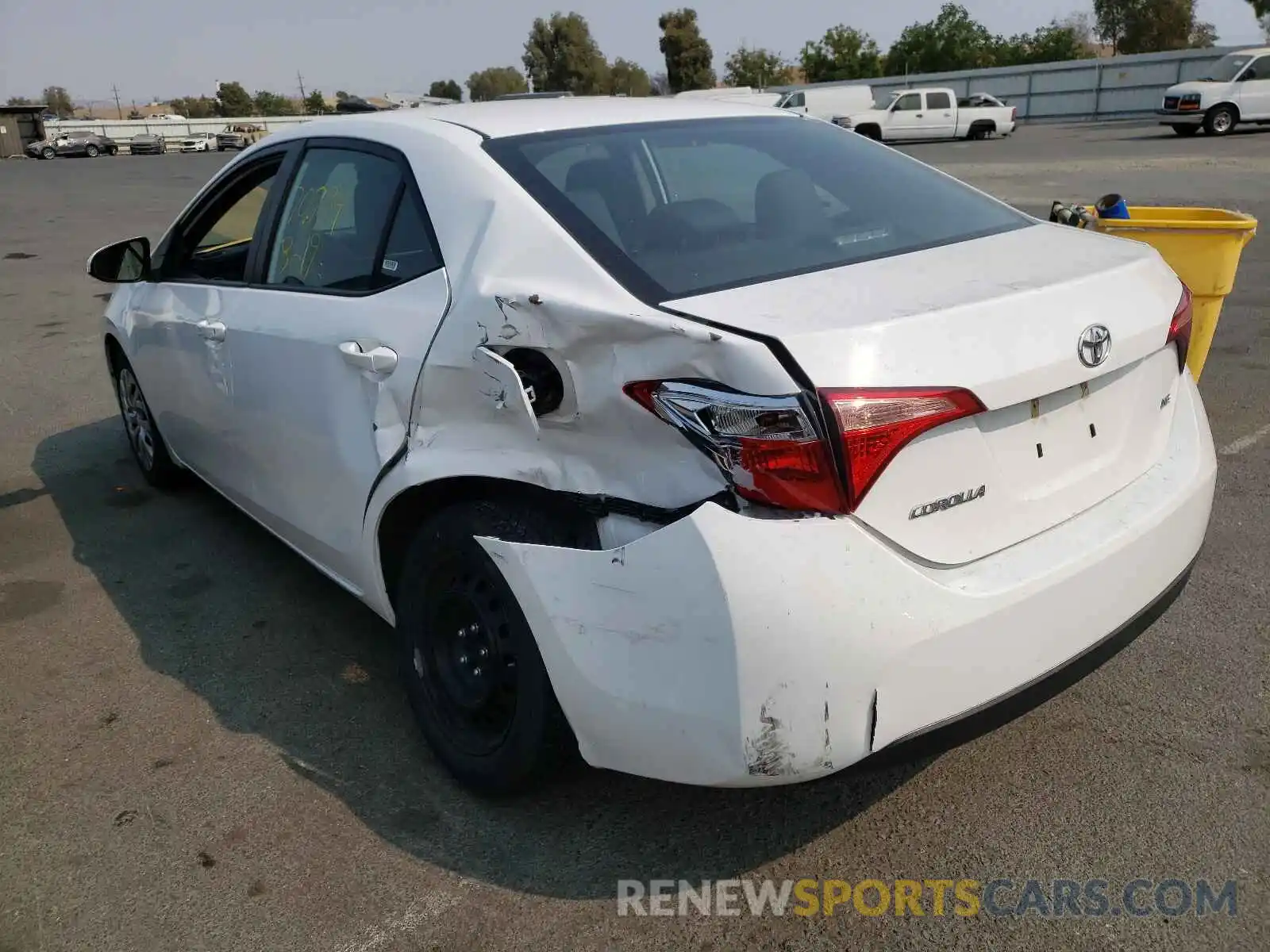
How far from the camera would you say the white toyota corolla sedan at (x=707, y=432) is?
1.95m

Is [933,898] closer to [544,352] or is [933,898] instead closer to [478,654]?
[478,654]

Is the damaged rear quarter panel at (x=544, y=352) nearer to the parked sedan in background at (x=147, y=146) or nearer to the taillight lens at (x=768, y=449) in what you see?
the taillight lens at (x=768, y=449)

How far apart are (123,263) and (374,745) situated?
2621mm

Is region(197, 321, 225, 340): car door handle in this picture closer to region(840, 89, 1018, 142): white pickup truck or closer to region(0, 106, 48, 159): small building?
region(840, 89, 1018, 142): white pickup truck

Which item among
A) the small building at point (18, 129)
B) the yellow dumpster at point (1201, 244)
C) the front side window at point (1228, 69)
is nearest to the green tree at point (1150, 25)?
the front side window at point (1228, 69)

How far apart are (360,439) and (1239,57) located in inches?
1234

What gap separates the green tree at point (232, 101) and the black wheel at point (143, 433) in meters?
120

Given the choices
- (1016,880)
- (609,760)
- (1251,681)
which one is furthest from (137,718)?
(1251,681)

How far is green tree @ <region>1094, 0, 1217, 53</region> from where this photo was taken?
6562 centimetres

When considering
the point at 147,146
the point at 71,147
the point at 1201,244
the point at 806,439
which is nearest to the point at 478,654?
the point at 806,439

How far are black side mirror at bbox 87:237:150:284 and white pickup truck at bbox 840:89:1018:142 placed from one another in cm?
3249

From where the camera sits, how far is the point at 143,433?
5.02 m

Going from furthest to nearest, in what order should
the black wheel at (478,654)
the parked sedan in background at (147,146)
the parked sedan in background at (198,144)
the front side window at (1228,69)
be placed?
1. the parked sedan in background at (198,144)
2. the parked sedan in background at (147,146)
3. the front side window at (1228,69)
4. the black wheel at (478,654)

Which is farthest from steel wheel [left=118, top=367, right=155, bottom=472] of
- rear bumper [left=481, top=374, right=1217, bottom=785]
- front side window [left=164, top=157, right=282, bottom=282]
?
rear bumper [left=481, top=374, right=1217, bottom=785]
